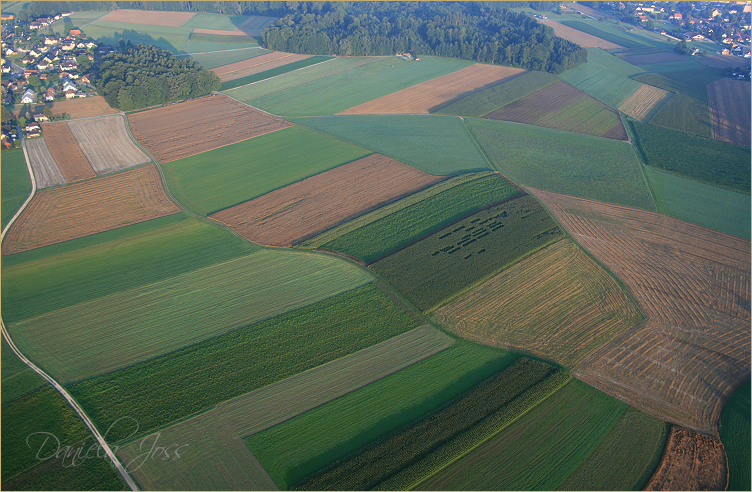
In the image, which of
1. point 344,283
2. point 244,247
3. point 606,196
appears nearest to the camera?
point 344,283

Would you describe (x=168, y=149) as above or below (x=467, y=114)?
below

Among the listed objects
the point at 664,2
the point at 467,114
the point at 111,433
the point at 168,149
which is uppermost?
the point at 664,2

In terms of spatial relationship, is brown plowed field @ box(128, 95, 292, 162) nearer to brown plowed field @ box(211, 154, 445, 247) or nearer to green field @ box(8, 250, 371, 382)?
brown plowed field @ box(211, 154, 445, 247)

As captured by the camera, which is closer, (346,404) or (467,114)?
(346,404)

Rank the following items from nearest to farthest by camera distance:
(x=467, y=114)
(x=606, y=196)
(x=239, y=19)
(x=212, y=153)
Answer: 1. (x=606, y=196)
2. (x=212, y=153)
3. (x=467, y=114)
4. (x=239, y=19)

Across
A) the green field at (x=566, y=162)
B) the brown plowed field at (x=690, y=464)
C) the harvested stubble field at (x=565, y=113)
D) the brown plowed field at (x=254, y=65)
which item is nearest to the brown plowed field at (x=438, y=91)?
the harvested stubble field at (x=565, y=113)

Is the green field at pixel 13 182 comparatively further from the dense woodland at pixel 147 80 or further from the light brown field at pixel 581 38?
the light brown field at pixel 581 38

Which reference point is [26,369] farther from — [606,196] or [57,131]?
[606,196]

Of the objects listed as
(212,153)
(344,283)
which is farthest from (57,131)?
(344,283)

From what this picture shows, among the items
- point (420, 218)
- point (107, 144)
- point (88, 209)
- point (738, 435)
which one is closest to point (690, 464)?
point (738, 435)
